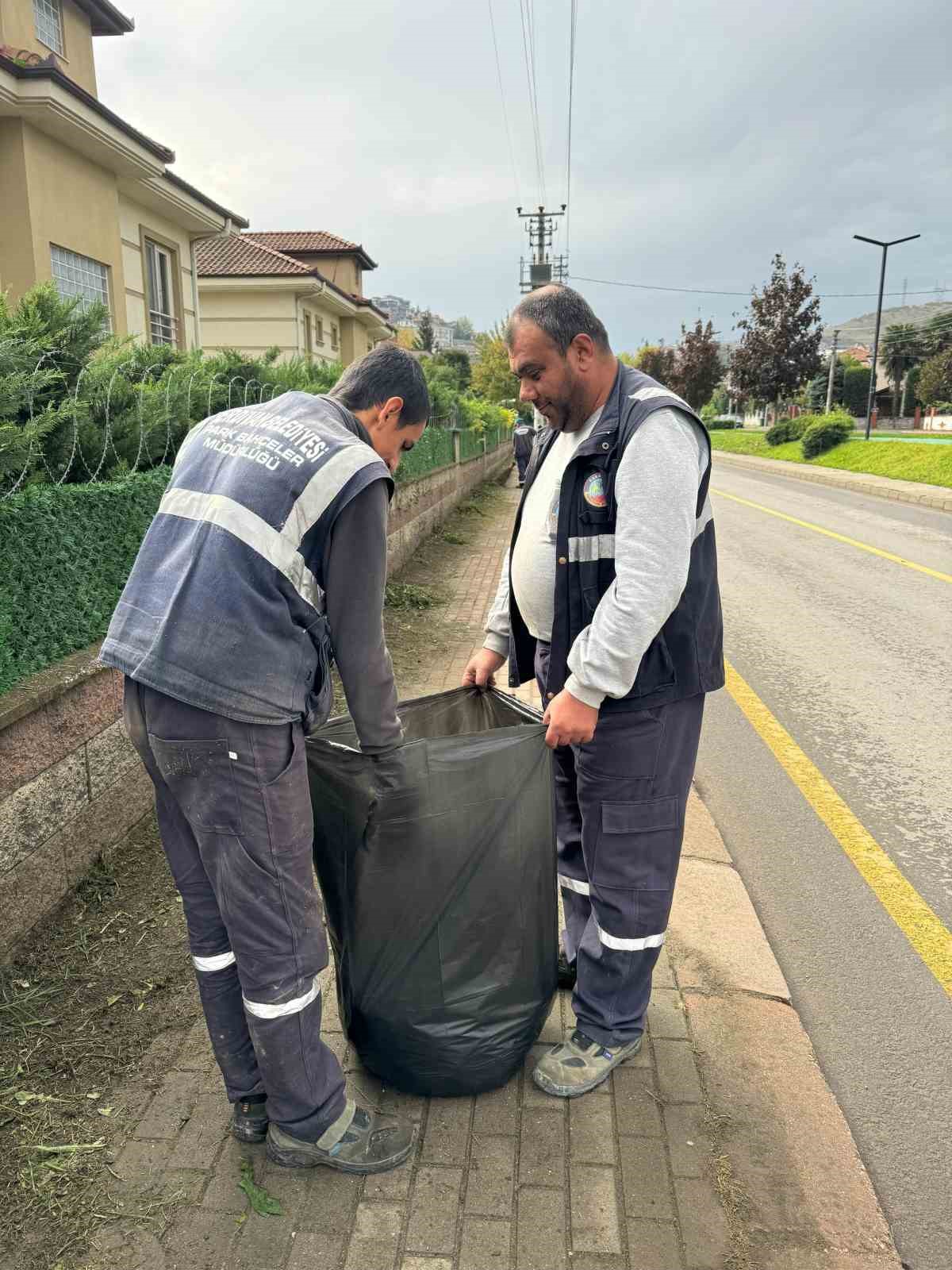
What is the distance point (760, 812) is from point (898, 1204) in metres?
2.19

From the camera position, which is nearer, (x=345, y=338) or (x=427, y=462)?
(x=427, y=462)

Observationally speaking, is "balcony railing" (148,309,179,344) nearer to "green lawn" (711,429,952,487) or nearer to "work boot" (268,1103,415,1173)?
"green lawn" (711,429,952,487)

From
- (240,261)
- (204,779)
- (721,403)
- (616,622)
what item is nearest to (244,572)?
(204,779)

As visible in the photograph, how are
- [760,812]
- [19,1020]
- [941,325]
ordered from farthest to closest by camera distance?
[941,325] < [760,812] < [19,1020]

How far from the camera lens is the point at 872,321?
106 meters

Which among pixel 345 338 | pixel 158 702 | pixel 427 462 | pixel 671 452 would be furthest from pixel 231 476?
pixel 345 338

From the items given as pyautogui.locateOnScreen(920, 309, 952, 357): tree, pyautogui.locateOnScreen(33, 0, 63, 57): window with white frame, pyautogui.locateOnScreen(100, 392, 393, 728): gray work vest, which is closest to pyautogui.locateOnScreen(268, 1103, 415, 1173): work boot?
pyautogui.locateOnScreen(100, 392, 393, 728): gray work vest

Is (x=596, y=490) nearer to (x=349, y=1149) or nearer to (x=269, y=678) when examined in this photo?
(x=269, y=678)

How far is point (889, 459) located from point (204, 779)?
26780mm

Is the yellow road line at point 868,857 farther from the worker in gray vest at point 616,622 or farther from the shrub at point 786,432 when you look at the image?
the shrub at point 786,432

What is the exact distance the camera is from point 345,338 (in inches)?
1168

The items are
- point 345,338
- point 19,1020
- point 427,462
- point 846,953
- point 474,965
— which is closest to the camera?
point 474,965

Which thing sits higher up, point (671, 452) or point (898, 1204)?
point (671, 452)

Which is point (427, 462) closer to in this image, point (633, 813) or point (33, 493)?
point (33, 493)
